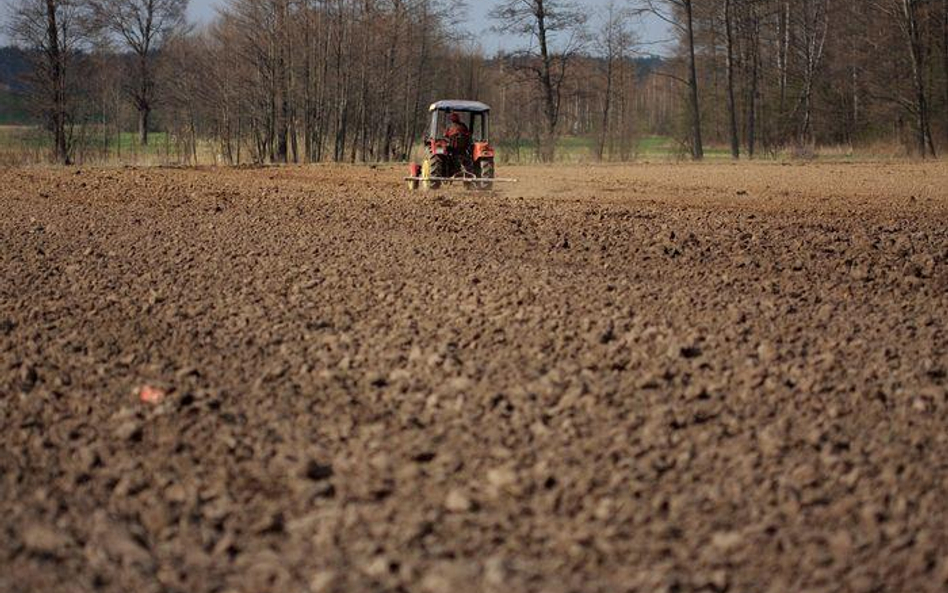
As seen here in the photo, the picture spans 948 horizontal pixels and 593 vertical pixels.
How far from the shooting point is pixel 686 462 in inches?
174

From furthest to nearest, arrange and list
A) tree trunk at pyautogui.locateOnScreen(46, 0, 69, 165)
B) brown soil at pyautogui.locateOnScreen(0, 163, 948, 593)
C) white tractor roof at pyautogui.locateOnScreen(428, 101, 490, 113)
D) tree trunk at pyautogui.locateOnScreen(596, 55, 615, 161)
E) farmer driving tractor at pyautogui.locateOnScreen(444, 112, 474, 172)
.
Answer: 1. tree trunk at pyautogui.locateOnScreen(596, 55, 615, 161)
2. tree trunk at pyautogui.locateOnScreen(46, 0, 69, 165)
3. white tractor roof at pyautogui.locateOnScreen(428, 101, 490, 113)
4. farmer driving tractor at pyautogui.locateOnScreen(444, 112, 474, 172)
5. brown soil at pyautogui.locateOnScreen(0, 163, 948, 593)

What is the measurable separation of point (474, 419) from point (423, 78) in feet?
126

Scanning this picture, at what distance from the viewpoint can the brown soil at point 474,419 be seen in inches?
146

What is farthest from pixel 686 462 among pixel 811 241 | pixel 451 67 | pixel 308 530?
pixel 451 67

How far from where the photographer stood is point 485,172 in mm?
17641

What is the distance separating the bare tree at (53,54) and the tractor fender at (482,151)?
1550 cm

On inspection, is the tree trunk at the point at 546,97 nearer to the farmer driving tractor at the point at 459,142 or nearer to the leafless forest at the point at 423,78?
the leafless forest at the point at 423,78

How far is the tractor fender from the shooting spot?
Result: 17.7 metres

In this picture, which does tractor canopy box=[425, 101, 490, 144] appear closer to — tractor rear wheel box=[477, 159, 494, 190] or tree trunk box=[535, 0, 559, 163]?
tractor rear wheel box=[477, 159, 494, 190]

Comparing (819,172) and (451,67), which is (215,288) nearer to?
(819,172)

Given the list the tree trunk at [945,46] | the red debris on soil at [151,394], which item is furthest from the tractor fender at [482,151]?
the tree trunk at [945,46]

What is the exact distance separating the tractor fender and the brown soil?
7676mm

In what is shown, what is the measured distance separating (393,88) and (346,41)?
10.5 ft

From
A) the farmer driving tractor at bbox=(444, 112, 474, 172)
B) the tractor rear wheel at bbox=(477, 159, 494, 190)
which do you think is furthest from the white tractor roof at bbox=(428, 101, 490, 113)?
the tractor rear wheel at bbox=(477, 159, 494, 190)
